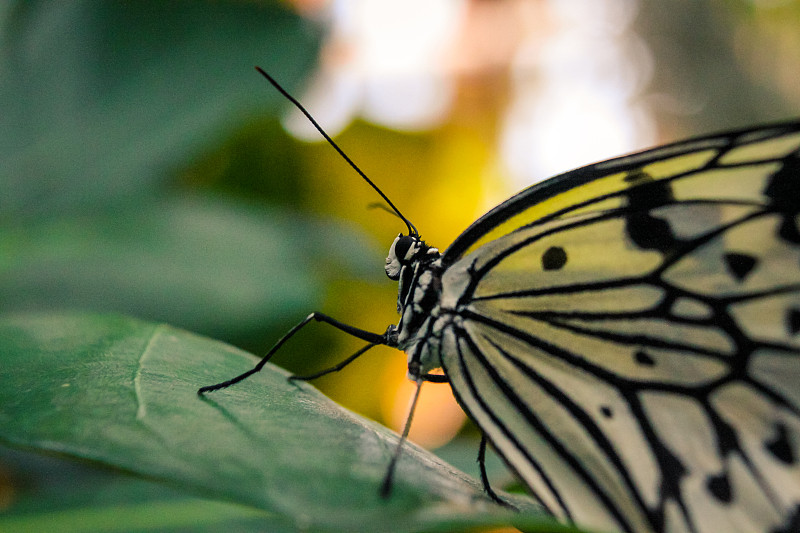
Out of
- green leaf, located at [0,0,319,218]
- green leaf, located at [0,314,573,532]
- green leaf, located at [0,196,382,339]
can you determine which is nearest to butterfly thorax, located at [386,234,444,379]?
green leaf, located at [0,314,573,532]

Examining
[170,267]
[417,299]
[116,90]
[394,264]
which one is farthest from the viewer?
[116,90]

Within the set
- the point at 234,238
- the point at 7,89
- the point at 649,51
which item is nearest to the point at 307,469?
the point at 234,238

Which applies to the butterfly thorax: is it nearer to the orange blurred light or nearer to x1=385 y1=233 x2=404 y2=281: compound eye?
x1=385 y1=233 x2=404 y2=281: compound eye

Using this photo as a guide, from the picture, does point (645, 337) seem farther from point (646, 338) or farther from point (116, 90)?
point (116, 90)

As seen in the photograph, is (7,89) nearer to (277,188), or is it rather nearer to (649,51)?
(277,188)

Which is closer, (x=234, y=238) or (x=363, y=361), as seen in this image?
(x=234, y=238)

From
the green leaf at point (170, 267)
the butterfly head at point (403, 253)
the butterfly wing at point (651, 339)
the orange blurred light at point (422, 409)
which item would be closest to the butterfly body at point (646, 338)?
the butterfly wing at point (651, 339)

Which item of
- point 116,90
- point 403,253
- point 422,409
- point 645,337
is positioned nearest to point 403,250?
point 403,253

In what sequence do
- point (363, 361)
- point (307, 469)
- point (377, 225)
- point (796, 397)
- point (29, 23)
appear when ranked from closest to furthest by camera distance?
1. point (307, 469)
2. point (796, 397)
3. point (29, 23)
4. point (363, 361)
5. point (377, 225)
